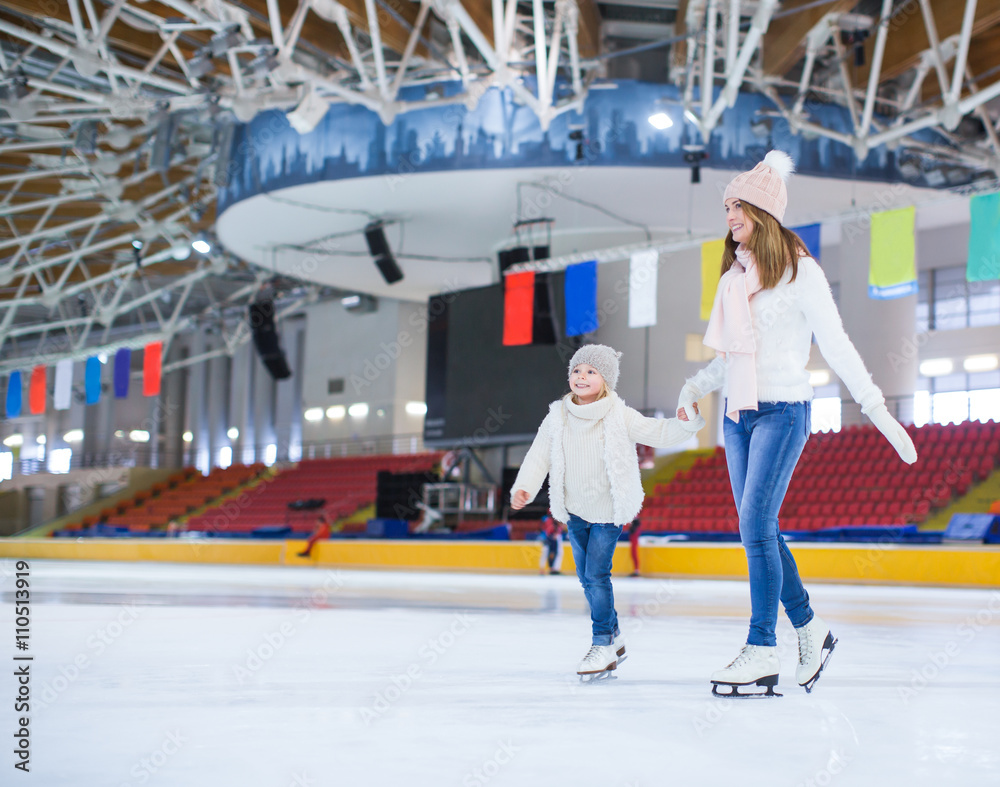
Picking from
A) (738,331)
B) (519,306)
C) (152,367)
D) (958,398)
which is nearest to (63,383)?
(152,367)

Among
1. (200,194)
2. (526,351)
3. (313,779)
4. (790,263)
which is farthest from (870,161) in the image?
(313,779)

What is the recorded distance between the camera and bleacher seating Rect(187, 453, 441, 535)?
78.3 ft

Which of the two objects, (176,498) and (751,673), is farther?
(176,498)

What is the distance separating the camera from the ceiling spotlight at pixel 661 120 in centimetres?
1430

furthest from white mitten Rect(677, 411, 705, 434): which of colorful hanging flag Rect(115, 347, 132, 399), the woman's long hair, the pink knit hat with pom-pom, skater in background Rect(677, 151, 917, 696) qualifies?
colorful hanging flag Rect(115, 347, 132, 399)

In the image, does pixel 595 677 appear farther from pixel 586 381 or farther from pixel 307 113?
pixel 307 113

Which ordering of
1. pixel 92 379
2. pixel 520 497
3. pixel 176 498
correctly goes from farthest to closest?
pixel 176 498 → pixel 92 379 → pixel 520 497

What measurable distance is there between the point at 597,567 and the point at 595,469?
309 mm

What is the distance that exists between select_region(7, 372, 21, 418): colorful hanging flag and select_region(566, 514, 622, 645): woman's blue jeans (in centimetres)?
2351

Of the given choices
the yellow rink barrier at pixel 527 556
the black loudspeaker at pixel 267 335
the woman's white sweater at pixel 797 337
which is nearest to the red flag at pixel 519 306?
the yellow rink barrier at pixel 527 556

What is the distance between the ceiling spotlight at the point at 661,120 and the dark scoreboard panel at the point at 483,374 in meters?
4.14

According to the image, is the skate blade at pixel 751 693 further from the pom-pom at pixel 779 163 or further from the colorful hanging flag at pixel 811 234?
the colorful hanging flag at pixel 811 234

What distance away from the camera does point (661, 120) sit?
47.0 ft

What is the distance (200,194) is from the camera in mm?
20250
